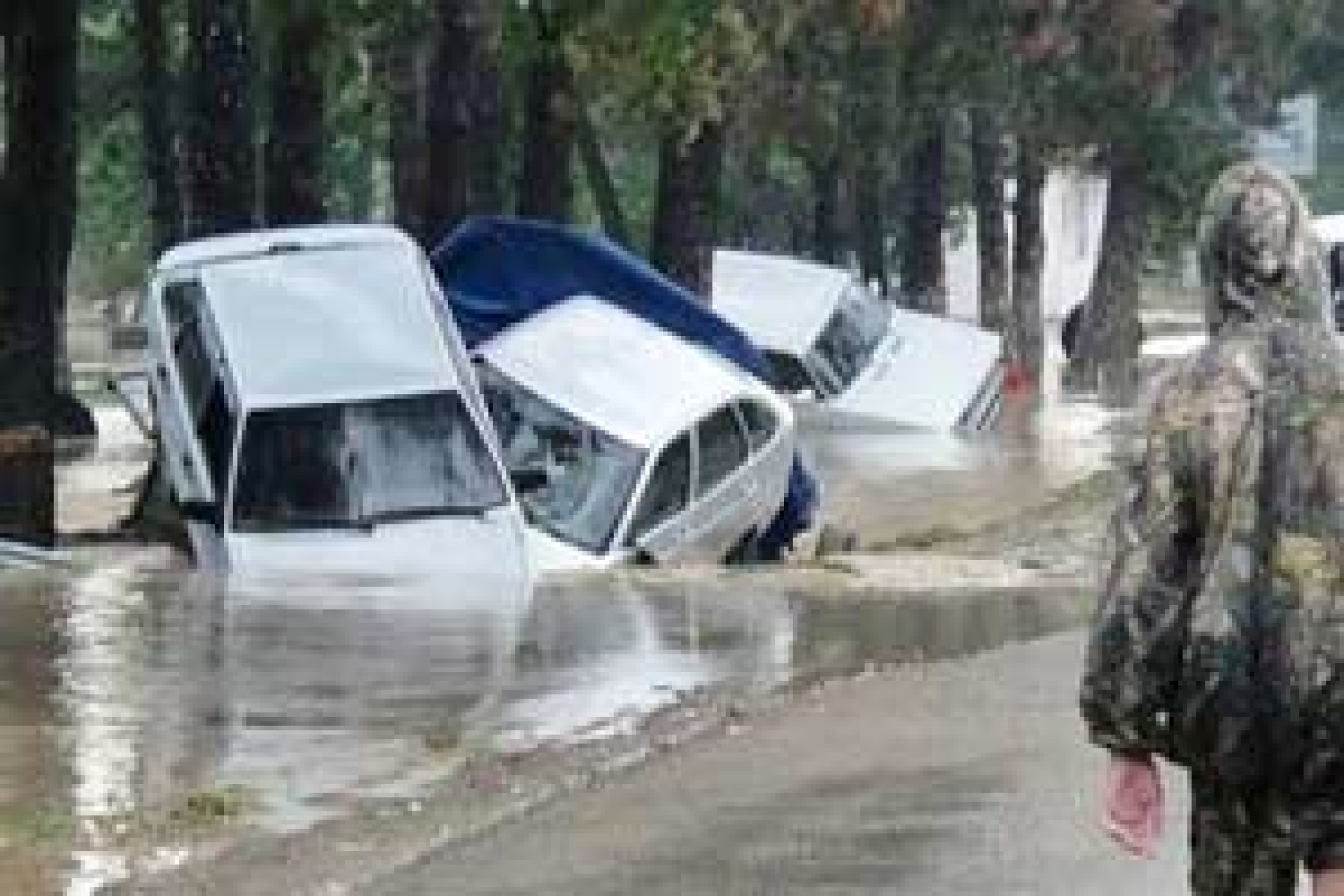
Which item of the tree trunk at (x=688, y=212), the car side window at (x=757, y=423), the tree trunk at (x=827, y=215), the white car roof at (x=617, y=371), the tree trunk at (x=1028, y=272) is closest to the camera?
the white car roof at (x=617, y=371)

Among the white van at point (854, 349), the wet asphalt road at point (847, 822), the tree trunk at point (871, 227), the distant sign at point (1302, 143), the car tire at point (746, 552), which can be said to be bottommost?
the distant sign at point (1302, 143)

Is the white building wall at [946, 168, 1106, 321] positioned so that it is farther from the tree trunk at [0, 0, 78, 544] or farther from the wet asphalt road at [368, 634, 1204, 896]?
the wet asphalt road at [368, 634, 1204, 896]

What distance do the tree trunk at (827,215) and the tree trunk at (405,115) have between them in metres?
19.3

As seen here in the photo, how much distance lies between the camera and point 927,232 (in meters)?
62.1

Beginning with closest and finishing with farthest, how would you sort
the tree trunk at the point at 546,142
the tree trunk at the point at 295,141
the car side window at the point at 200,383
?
the car side window at the point at 200,383, the tree trunk at the point at 295,141, the tree trunk at the point at 546,142

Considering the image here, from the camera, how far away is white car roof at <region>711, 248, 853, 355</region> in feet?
150

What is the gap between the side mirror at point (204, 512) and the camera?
916 inches

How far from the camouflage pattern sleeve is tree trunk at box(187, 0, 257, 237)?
22.6 m

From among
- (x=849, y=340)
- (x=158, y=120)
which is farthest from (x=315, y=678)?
(x=158, y=120)

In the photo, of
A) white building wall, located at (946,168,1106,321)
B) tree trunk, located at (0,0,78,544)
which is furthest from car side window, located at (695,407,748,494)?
white building wall, located at (946,168,1106,321)

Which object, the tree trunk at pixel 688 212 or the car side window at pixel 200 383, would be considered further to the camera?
the tree trunk at pixel 688 212

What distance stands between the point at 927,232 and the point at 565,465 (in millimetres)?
37406

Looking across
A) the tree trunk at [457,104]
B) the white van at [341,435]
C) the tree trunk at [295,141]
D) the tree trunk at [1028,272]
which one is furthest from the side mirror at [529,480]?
the tree trunk at [1028,272]

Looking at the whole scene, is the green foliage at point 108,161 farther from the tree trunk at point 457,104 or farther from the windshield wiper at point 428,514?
the windshield wiper at point 428,514
